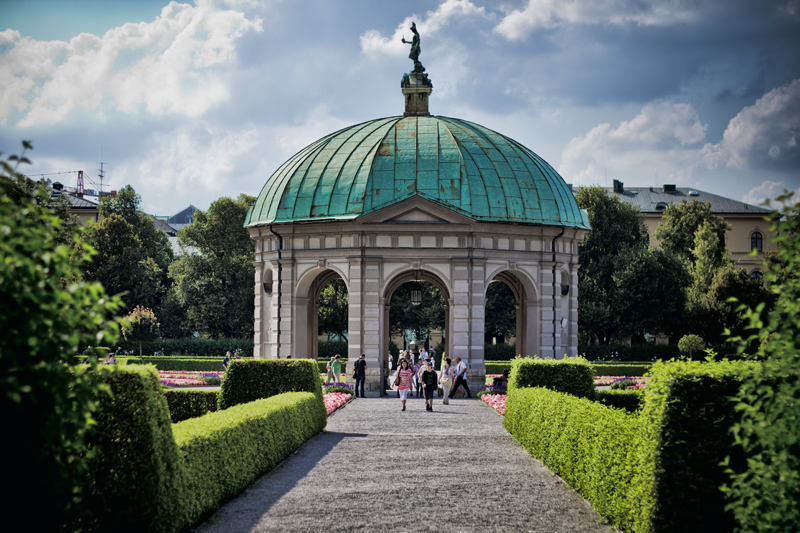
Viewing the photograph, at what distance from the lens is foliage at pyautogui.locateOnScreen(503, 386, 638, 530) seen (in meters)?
11.9

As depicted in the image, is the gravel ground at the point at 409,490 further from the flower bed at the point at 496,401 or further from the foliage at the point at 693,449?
the flower bed at the point at 496,401

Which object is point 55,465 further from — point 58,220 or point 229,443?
point 229,443

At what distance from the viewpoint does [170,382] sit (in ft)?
132

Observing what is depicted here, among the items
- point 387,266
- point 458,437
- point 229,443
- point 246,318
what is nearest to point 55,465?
point 229,443

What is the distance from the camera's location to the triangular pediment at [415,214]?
36147 mm

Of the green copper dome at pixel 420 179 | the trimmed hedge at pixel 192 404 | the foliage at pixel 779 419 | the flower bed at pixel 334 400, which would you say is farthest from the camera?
the green copper dome at pixel 420 179

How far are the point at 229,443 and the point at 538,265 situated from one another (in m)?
26.0

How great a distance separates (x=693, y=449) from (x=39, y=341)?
23.3 feet

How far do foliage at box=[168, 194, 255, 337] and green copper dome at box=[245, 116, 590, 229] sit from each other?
84.1 ft

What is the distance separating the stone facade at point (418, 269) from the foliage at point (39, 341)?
29.3 meters

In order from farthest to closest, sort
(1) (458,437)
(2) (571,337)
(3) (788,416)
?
(2) (571,337), (1) (458,437), (3) (788,416)

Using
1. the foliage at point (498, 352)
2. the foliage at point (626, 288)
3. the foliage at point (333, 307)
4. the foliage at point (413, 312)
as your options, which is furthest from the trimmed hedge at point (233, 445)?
the foliage at point (413, 312)

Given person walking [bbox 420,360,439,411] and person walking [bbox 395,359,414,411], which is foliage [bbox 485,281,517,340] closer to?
person walking [bbox 395,359,414,411]

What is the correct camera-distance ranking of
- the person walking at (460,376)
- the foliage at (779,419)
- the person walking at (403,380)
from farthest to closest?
1. the person walking at (460,376)
2. the person walking at (403,380)
3. the foliage at (779,419)
